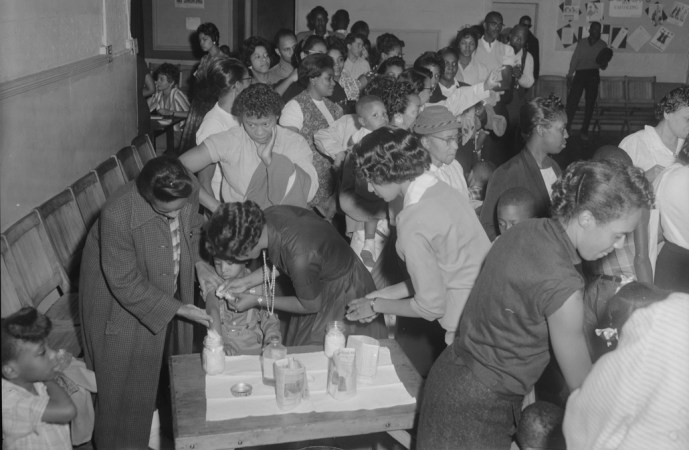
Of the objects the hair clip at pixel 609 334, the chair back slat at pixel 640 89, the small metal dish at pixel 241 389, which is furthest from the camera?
the chair back slat at pixel 640 89

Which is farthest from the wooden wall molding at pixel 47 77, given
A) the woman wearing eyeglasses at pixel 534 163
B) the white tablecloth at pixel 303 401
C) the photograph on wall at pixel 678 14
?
the photograph on wall at pixel 678 14

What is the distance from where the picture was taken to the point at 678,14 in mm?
11945

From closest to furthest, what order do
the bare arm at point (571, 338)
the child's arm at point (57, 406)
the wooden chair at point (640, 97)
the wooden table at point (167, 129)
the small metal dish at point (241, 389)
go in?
the bare arm at point (571, 338), the child's arm at point (57, 406), the small metal dish at point (241, 389), the wooden table at point (167, 129), the wooden chair at point (640, 97)

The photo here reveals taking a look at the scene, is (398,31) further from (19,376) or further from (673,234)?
(19,376)

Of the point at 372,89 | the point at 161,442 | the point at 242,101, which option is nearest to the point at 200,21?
the point at 372,89

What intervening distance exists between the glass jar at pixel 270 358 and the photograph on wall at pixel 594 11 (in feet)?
35.6

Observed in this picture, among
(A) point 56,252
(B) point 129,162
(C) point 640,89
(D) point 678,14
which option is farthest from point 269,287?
(D) point 678,14

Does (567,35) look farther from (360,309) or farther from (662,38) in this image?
(360,309)

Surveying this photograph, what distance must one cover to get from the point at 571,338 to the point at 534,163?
1.97 m

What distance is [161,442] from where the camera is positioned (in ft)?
11.2

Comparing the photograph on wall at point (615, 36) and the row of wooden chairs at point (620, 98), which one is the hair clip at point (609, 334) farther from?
the photograph on wall at point (615, 36)

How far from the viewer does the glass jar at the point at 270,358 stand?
2.64 m

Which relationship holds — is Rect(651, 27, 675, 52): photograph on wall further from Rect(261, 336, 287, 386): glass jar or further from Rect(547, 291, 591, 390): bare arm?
Rect(547, 291, 591, 390): bare arm

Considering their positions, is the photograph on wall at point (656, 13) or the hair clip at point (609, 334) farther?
the photograph on wall at point (656, 13)
